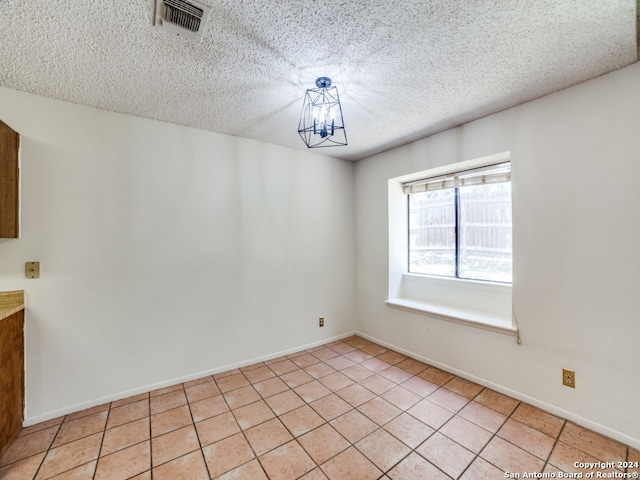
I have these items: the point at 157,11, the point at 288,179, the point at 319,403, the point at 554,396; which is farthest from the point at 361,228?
the point at 157,11

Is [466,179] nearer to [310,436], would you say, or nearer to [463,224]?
[463,224]

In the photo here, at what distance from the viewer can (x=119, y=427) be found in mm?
1912

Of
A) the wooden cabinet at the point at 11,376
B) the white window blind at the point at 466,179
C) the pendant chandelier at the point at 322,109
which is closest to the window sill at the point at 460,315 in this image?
the white window blind at the point at 466,179

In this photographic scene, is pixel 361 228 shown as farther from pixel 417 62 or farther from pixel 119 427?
pixel 119 427

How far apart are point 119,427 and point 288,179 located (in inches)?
103

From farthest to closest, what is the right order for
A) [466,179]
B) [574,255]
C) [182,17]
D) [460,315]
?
[466,179], [460,315], [574,255], [182,17]

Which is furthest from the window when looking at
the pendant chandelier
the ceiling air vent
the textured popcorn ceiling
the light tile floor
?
the ceiling air vent

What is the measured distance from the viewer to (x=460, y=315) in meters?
2.61

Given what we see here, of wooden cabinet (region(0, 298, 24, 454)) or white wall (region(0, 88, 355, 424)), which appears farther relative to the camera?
white wall (region(0, 88, 355, 424))

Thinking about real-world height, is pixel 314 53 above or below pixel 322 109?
above

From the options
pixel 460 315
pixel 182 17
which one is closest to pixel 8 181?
pixel 182 17

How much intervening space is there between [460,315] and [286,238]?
1.97 m

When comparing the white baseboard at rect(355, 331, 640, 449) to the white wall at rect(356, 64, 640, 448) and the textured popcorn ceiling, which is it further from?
the textured popcorn ceiling

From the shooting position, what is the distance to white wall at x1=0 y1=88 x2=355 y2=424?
2.00m
